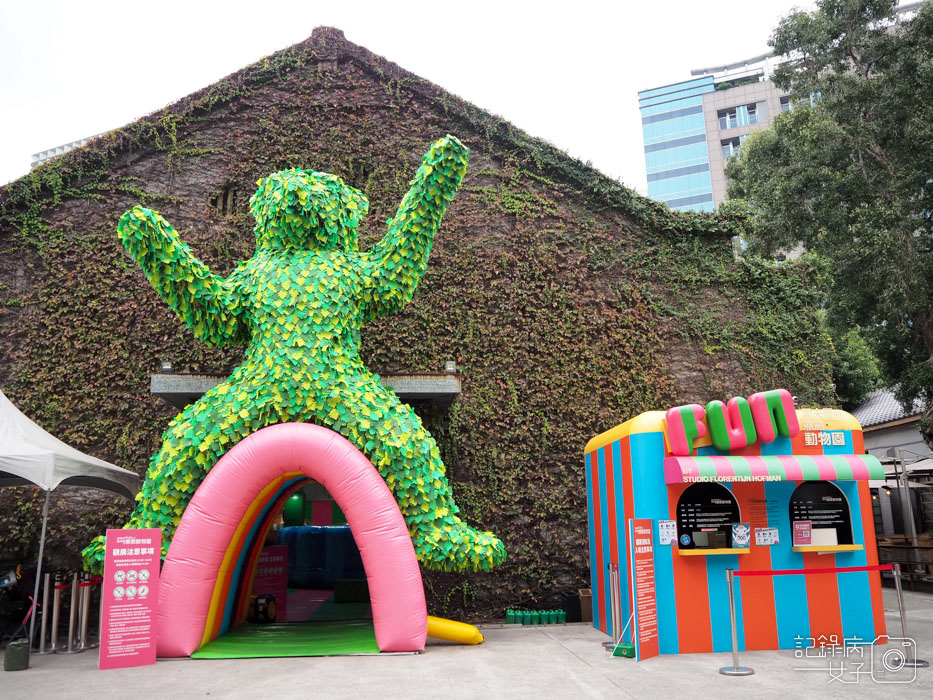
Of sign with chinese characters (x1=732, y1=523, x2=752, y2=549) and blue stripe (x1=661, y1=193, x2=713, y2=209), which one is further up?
blue stripe (x1=661, y1=193, x2=713, y2=209)

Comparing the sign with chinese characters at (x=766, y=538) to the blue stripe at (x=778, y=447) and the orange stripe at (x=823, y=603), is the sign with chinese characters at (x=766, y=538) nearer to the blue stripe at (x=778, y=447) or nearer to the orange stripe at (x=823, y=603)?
the orange stripe at (x=823, y=603)

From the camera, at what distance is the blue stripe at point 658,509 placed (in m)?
6.54

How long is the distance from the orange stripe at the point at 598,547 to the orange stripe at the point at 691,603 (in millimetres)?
1250

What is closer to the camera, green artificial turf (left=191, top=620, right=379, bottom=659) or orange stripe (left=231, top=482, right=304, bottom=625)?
green artificial turf (left=191, top=620, right=379, bottom=659)

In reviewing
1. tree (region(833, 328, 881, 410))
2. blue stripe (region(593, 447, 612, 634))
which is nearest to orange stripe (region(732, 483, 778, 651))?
blue stripe (region(593, 447, 612, 634))

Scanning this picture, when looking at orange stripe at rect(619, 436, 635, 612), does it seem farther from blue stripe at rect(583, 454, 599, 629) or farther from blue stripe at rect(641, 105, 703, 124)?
blue stripe at rect(641, 105, 703, 124)

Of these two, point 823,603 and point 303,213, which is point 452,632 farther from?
point 303,213

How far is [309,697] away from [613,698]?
2.21 meters

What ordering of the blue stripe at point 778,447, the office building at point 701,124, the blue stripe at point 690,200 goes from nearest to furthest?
the blue stripe at point 778,447
the office building at point 701,124
the blue stripe at point 690,200

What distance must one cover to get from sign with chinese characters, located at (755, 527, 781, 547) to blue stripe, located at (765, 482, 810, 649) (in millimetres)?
54

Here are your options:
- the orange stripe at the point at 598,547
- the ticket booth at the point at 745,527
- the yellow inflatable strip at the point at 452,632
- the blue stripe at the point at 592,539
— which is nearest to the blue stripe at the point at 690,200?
the blue stripe at the point at 592,539

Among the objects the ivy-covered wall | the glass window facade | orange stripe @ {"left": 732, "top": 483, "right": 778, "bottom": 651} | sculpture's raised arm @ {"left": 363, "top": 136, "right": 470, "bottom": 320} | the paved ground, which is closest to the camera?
the paved ground

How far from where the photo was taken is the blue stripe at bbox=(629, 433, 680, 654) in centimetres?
654

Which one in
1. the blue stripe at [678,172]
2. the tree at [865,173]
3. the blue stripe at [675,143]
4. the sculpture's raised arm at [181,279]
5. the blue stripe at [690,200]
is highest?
the blue stripe at [675,143]
